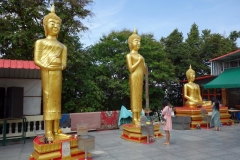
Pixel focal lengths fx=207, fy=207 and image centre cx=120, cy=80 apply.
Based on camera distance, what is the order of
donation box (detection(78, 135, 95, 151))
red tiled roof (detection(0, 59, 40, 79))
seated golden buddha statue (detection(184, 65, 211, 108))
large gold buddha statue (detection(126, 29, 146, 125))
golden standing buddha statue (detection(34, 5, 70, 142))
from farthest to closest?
seated golden buddha statue (detection(184, 65, 211, 108)), large gold buddha statue (detection(126, 29, 146, 125)), red tiled roof (detection(0, 59, 40, 79)), golden standing buddha statue (detection(34, 5, 70, 142)), donation box (detection(78, 135, 95, 151))

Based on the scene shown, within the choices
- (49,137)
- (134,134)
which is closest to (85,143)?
(49,137)

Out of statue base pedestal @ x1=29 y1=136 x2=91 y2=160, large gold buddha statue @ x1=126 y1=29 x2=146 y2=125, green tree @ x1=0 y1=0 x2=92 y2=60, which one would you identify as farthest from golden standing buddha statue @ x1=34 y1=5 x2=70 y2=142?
green tree @ x1=0 y1=0 x2=92 y2=60

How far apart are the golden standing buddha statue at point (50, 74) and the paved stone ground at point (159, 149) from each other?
1.17m

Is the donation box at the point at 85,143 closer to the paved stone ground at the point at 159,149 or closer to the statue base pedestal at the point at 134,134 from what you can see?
the paved stone ground at the point at 159,149

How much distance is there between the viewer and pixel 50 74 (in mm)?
4859

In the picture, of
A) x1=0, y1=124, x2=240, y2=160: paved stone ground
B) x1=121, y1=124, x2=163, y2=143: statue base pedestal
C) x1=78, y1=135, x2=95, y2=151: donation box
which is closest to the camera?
x1=78, y1=135, x2=95, y2=151: donation box

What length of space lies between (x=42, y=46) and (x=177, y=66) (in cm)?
1427

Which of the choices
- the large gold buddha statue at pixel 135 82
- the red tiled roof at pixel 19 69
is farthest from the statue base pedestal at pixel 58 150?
the large gold buddha statue at pixel 135 82

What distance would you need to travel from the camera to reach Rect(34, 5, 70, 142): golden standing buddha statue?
4.82m

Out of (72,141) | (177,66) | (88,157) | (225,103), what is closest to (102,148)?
(88,157)

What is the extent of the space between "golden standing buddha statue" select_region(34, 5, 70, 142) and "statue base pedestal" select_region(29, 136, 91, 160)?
0.28 m

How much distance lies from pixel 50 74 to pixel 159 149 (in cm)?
354

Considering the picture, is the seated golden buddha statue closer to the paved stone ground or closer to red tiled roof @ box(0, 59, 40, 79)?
the paved stone ground

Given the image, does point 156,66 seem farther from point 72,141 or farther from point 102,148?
point 72,141
